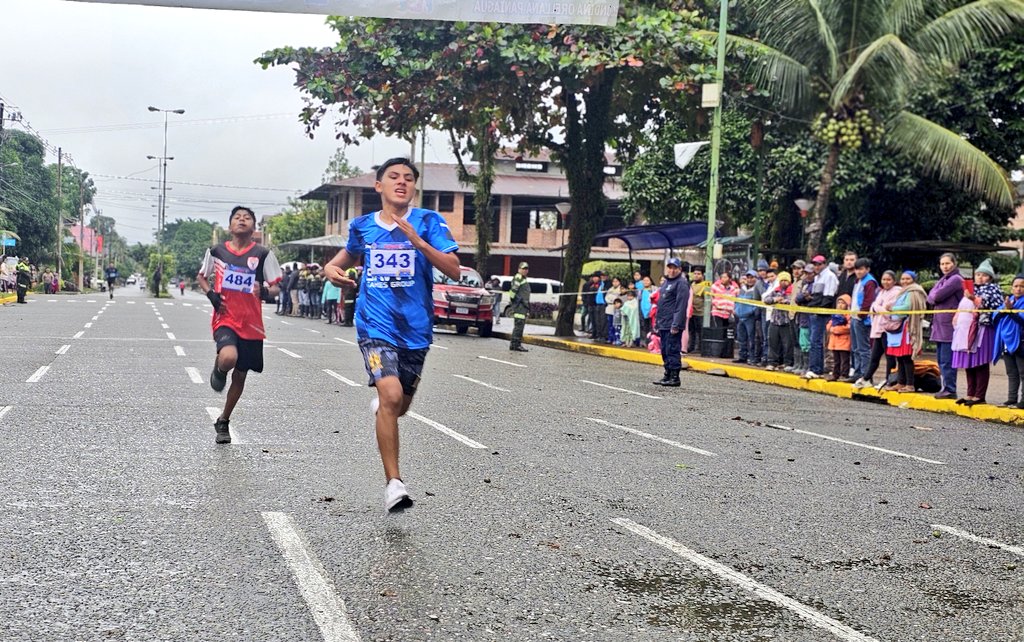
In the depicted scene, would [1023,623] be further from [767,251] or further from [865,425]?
[767,251]

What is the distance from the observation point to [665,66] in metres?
22.5

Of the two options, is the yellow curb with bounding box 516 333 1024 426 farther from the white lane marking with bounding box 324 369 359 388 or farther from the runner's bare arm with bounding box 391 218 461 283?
the runner's bare arm with bounding box 391 218 461 283

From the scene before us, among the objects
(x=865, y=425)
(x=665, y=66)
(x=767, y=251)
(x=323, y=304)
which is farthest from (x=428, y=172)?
(x=865, y=425)

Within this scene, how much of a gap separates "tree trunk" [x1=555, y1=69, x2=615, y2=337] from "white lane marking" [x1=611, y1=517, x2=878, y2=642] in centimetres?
2099

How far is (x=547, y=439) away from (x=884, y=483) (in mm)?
2803

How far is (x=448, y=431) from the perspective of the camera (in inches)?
384

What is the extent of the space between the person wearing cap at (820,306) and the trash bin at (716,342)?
167 inches

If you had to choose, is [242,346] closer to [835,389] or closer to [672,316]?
[672,316]

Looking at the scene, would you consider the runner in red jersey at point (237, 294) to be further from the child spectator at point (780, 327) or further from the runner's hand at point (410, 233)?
the child spectator at point (780, 327)

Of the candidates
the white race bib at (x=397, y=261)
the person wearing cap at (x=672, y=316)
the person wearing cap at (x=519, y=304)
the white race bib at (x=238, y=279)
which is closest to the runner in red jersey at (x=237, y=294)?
the white race bib at (x=238, y=279)

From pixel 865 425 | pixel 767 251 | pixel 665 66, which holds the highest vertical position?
pixel 665 66

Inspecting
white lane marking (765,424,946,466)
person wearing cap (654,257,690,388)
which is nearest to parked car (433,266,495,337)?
person wearing cap (654,257,690,388)

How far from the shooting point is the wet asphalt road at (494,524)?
438 cm

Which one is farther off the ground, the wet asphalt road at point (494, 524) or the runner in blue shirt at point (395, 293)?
the runner in blue shirt at point (395, 293)
